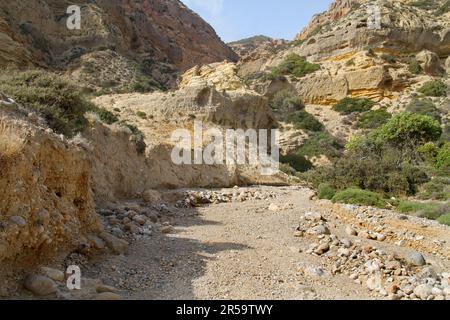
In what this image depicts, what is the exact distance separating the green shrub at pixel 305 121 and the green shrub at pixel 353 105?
3.71 metres

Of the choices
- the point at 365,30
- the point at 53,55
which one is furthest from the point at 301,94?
the point at 53,55

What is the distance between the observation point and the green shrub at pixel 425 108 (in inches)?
1298

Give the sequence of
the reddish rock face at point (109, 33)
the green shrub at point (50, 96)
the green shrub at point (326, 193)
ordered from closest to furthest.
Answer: the green shrub at point (50, 96) < the green shrub at point (326, 193) < the reddish rock face at point (109, 33)

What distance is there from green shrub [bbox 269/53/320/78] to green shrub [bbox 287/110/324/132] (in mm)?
7621

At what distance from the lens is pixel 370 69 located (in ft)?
128

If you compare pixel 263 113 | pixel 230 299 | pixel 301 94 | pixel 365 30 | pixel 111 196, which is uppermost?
pixel 365 30

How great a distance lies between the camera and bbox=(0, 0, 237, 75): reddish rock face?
92.8 ft

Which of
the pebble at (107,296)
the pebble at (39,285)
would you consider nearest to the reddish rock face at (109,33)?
the pebble at (39,285)

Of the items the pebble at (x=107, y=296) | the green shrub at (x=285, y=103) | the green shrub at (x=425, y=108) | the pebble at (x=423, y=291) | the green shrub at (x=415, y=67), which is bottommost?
the pebble at (x=423, y=291)

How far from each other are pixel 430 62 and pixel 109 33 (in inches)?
1246

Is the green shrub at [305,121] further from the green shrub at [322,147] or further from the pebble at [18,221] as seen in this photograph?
the pebble at [18,221]

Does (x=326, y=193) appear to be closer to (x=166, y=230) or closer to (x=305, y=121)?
(x=166, y=230)
